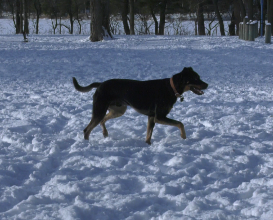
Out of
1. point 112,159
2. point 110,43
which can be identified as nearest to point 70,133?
point 112,159

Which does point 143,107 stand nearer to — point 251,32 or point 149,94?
point 149,94

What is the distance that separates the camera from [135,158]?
16.8ft

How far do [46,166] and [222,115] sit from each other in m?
3.71

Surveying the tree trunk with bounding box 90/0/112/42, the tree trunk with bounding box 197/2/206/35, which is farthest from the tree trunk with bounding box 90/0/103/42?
the tree trunk with bounding box 197/2/206/35

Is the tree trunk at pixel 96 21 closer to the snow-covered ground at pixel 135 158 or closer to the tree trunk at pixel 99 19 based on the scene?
the tree trunk at pixel 99 19

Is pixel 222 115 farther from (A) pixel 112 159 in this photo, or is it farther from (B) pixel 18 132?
(B) pixel 18 132

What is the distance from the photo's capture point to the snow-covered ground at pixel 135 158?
3.78m

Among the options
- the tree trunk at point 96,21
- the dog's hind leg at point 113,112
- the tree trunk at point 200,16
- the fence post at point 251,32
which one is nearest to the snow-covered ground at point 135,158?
the dog's hind leg at point 113,112

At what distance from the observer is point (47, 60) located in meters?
14.3

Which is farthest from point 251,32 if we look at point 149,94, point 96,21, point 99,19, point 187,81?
point 149,94

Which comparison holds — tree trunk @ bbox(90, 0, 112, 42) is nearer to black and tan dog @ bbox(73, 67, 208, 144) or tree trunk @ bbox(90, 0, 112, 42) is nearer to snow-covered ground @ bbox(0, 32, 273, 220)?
snow-covered ground @ bbox(0, 32, 273, 220)

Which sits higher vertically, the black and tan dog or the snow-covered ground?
the black and tan dog

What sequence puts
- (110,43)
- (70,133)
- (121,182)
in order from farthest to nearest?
(110,43) → (70,133) → (121,182)

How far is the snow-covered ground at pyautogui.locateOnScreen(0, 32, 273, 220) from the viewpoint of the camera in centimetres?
378
